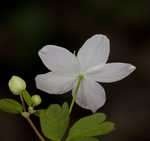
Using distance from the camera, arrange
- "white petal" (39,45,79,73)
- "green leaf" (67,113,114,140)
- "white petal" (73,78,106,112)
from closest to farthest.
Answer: "green leaf" (67,113,114,140), "white petal" (39,45,79,73), "white petal" (73,78,106,112)

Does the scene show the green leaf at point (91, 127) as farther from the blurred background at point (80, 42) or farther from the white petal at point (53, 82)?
the blurred background at point (80, 42)

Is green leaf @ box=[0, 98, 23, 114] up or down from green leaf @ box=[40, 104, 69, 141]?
up

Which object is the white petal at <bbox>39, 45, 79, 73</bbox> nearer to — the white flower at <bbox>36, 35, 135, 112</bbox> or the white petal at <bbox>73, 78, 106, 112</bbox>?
the white flower at <bbox>36, 35, 135, 112</bbox>

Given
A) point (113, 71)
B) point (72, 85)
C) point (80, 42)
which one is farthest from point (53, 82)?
point (80, 42)

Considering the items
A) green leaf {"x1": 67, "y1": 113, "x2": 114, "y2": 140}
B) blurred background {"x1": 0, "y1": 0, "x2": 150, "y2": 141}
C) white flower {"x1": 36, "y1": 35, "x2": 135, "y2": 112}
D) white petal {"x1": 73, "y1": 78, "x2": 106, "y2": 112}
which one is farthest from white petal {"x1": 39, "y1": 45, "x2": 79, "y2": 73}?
blurred background {"x1": 0, "y1": 0, "x2": 150, "y2": 141}

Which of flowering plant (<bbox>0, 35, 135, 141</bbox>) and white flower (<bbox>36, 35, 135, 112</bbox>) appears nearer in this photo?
flowering plant (<bbox>0, 35, 135, 141</bbox>)

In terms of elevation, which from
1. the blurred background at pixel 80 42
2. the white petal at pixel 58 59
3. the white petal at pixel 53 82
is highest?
the white petal at pixel 58 59

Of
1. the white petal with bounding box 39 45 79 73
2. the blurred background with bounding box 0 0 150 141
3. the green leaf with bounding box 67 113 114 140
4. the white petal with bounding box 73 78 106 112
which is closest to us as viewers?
the green leaf with bounding box 67 113 114 140


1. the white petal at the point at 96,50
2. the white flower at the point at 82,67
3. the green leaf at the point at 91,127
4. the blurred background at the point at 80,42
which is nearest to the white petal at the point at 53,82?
the white flower at the point at 82,67
